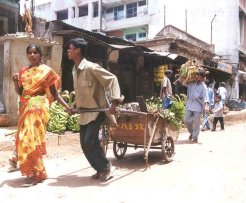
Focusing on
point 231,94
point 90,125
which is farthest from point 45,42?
point 231,94

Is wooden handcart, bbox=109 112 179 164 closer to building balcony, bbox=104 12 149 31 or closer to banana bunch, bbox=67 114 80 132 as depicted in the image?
banana bunch, bbox=67 114 80 132

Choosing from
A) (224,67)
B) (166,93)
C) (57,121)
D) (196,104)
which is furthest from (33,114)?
(224,67)

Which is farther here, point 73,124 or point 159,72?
point 159,72

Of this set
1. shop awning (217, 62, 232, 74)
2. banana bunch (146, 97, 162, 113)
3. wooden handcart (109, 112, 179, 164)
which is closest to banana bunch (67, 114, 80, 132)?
banana bunch (146, 97, 162, 113)

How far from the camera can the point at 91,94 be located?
4883 millimetres

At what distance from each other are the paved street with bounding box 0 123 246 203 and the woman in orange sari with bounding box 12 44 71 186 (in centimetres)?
27

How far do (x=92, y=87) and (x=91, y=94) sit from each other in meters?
0.10

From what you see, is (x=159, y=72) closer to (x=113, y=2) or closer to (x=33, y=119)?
(x=33, y=119)

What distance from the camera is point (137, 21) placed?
119 ft

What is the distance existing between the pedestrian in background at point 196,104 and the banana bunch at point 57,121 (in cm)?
320

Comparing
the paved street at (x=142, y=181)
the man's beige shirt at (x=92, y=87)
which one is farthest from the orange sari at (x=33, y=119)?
the man's beige shirt at (x=92, y=87)

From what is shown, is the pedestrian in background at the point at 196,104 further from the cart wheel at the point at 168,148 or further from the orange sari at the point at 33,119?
the orange sari at the point at 33,119

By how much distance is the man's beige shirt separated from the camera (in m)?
4.81

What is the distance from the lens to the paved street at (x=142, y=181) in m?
4.28
